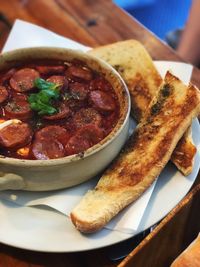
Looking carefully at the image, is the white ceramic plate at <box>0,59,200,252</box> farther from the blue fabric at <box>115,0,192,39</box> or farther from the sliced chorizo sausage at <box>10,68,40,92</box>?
the blue fabric at <box>115,0,192,39</box>

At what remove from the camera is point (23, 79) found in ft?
5.02

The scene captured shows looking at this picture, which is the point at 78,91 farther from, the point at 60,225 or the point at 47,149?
the point at 60,225

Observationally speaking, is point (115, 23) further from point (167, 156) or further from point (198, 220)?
point (198, 220)

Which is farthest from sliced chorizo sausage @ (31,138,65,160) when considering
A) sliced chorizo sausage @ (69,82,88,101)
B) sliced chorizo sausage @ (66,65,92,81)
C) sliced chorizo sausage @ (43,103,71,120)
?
sliced chorizo sausage @ (66,65,92,81)

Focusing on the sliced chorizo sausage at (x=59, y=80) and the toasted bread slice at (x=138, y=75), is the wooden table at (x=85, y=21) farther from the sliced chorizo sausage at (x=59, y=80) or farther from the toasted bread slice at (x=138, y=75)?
the sliced chorizo sausage at (x=59, y=80)

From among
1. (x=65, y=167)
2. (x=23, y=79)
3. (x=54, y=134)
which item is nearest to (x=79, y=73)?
(x=23, y=79)

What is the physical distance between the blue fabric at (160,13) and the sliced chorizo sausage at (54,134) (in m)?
2.35

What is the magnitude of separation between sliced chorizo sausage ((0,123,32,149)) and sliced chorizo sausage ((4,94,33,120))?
0.16 ft

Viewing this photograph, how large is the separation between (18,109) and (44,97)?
0.31 ft

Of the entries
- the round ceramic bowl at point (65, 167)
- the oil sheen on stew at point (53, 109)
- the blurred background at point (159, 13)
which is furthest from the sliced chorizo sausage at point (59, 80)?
the blurred background at point (159, 13)

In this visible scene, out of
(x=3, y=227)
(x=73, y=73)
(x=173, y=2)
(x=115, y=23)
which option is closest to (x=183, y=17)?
(x=173, y=2)

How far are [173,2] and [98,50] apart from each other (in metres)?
2.23

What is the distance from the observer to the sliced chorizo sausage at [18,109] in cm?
142

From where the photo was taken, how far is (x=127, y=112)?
1.38 m
